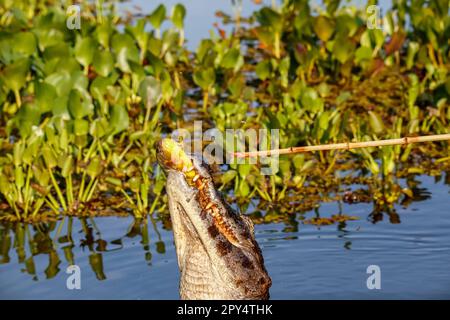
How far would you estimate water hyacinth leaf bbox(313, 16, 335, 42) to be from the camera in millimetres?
9586

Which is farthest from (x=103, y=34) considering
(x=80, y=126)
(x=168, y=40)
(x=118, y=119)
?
(x=80, y=126)

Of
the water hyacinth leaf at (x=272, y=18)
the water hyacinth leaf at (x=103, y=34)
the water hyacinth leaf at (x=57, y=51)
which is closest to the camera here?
the water hyacinth leaf at (x=57, y=51)

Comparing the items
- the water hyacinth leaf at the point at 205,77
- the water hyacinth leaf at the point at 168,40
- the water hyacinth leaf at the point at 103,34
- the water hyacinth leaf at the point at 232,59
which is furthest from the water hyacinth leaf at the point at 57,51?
the water hyacinth leaf at the point at 232,59

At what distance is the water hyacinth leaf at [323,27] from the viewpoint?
377 inches

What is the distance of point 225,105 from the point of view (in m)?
7.92

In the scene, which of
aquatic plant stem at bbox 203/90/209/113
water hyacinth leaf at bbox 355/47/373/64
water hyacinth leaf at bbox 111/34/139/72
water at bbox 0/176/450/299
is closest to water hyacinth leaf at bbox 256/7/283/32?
water hyacinth leaf at bbox 355/47/373/64

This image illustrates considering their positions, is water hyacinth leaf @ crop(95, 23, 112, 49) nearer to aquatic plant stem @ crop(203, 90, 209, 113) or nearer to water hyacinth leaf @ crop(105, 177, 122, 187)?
aquatic plant stem @ crop(203, 90, 209, 113)

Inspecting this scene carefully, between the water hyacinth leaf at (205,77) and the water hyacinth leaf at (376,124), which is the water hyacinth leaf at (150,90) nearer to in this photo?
the water hyacinth leaf at (205,77)

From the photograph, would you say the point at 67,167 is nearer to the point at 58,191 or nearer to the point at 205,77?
the point at 58,191

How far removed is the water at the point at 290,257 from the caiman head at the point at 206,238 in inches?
56.2

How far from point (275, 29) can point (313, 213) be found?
10.9 feet

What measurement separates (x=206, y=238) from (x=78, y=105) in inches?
141

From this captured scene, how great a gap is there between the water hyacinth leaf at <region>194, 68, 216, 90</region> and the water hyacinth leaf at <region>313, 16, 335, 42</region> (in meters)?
1.18
